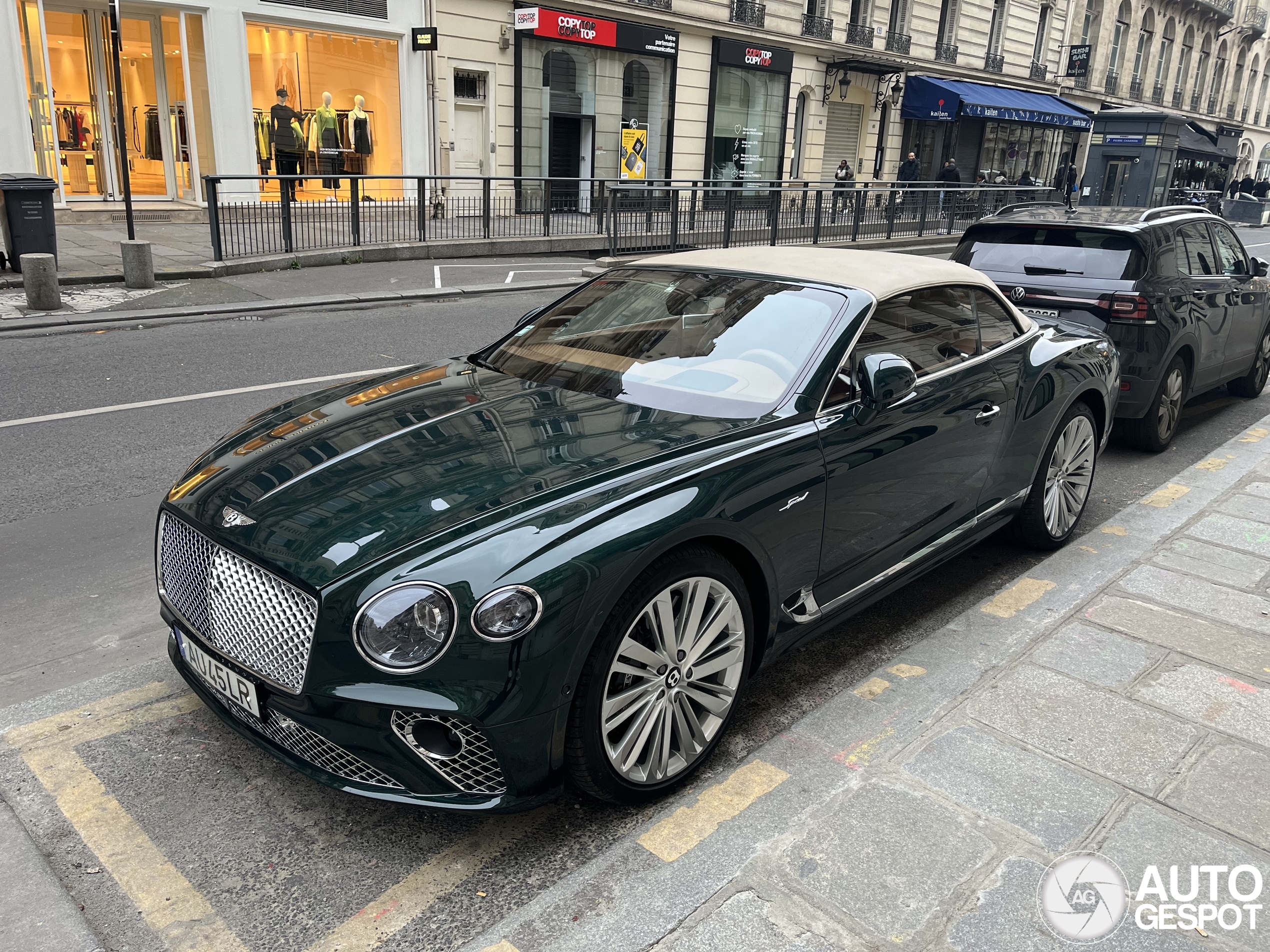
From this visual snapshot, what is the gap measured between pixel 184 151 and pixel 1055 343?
727 inches

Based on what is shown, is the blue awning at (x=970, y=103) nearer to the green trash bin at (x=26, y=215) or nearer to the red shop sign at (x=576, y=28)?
the red shop sign at (x=576, y=28)

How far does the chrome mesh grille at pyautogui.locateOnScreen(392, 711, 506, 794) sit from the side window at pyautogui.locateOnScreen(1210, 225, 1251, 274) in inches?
287

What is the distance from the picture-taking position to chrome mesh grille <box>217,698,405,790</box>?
2.57 m

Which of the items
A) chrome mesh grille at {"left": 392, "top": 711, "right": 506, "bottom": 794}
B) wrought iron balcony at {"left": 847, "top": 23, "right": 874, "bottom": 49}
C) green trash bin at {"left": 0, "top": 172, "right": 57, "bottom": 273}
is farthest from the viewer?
wrought iron balcony at {"left": 847, "top": 23, "right": 874, "bottom": 49}

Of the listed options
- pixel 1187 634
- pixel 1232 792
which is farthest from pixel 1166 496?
pixel 1232 792

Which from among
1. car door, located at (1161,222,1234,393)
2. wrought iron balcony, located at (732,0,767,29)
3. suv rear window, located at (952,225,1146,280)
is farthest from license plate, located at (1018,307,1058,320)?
wrought iron balcony, located at (732,0,767,29)

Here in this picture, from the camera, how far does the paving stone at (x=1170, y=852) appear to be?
2615 millimetres

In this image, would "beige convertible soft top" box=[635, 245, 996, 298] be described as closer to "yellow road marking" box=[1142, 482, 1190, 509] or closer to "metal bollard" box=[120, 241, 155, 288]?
"yellow road marking" box=[1142, 482, 1190, 509]

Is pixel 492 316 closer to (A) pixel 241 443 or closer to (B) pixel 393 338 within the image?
(B) pixel 393 338

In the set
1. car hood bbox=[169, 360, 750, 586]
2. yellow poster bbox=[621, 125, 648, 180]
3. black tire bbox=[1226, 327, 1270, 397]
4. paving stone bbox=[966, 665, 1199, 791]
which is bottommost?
paving stone bbox=[966, 665, 1199, 791]

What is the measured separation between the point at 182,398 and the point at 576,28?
17.8m

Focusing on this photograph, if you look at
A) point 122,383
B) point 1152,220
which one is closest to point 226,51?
point 122,383

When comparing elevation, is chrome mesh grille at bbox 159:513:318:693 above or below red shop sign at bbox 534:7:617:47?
below

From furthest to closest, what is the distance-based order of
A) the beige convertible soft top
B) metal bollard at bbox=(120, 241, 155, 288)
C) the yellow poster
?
the yellow poster < metal bollard at bbox=(120, 241, 155, 288) < the beige convertible soft top
